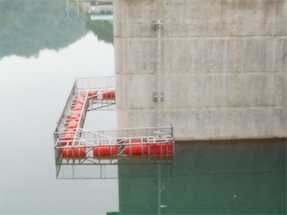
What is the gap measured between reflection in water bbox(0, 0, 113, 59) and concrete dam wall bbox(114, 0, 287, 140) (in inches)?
1385

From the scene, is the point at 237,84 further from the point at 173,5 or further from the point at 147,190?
the point at 147,190

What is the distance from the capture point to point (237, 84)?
1888cm

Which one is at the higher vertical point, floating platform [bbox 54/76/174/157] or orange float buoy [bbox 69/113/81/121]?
orange float buoy [bbox 69/113/81/121]

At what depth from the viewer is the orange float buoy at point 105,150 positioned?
18438mm

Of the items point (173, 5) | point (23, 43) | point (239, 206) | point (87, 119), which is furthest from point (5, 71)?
point (239, 206)

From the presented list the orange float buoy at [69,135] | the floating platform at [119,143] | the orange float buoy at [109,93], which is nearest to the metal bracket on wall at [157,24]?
the floating platform at [119,143]

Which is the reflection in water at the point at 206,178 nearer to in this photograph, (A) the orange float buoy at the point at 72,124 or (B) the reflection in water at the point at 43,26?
(A) the orange float buoy at the point at 72,124

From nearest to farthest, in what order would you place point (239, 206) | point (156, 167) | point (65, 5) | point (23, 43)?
point (239, 206), point (156, 167), point (23, 43), point (65, 5)

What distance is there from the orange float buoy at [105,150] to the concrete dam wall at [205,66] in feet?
3.74

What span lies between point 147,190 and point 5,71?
26.7m

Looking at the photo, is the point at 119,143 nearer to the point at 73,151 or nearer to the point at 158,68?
the point at 73,151

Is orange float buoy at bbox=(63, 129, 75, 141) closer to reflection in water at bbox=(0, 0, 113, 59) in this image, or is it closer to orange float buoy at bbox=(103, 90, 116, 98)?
orange float buoy at bbox=(103, 90, 116, 98)

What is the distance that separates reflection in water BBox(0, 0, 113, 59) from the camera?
59.7 metres

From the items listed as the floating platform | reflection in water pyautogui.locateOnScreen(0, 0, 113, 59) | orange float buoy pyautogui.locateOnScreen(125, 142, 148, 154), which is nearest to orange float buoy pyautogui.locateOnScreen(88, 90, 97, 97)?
the floating platform
